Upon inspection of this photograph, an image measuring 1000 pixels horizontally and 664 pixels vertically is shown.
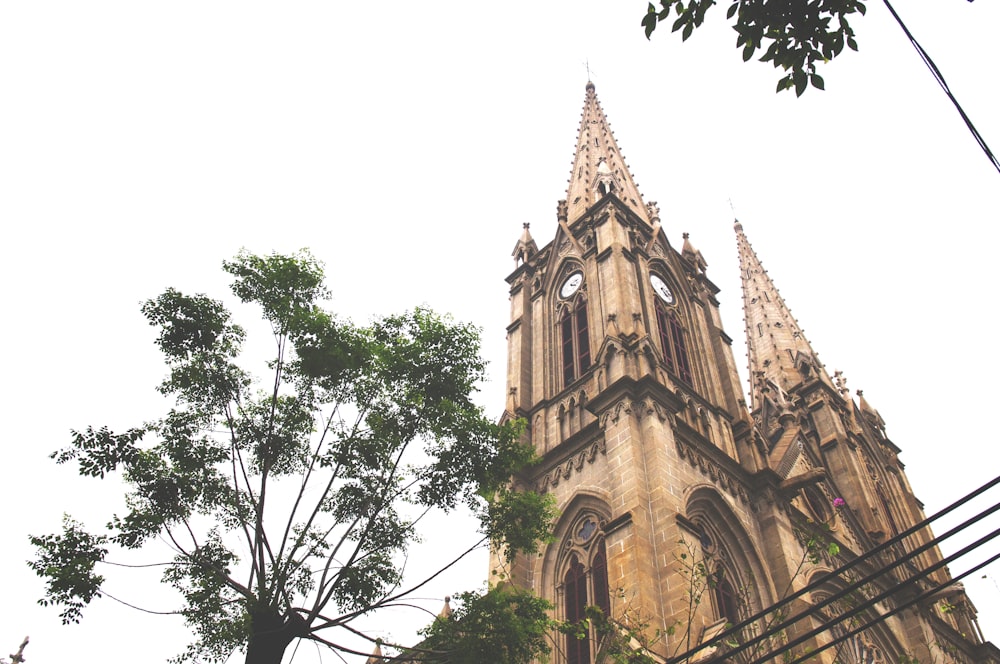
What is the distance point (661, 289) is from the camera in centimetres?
2930

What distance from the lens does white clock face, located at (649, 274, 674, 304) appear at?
28747mm

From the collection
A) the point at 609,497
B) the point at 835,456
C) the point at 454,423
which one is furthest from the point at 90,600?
the point at 835,456

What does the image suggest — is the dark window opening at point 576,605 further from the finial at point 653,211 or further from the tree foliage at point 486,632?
the finial at point 653,211

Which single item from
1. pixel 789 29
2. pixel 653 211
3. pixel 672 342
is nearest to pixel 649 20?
pixel 789 29

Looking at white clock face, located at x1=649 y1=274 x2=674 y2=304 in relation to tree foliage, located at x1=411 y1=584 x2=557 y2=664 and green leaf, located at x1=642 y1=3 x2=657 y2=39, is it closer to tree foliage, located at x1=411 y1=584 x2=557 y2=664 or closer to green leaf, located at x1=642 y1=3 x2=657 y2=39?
tree foliage, located at x1=411 y1=584 x2=557 y2=664

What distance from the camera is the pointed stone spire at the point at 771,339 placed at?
132 ft

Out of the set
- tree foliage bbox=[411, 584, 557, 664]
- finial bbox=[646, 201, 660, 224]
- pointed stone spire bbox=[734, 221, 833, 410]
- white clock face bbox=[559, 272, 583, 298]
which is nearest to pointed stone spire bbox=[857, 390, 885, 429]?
pointed stone spire bbox=[734, 221, 833, 410]

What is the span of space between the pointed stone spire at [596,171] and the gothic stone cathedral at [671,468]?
16 cm

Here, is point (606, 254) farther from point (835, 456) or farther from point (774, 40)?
point (774, 40)

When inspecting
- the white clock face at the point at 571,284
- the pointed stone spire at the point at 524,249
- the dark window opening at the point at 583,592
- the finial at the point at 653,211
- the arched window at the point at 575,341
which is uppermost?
the finial at the point at 653,211

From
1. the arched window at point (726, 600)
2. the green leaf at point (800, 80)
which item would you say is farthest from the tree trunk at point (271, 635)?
the arched window at point (726, 600)

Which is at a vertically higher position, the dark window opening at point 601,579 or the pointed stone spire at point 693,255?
the pointed stone spire at point 693,255

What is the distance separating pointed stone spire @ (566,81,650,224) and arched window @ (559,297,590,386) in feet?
19.3

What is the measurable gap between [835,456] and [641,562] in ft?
67.0
